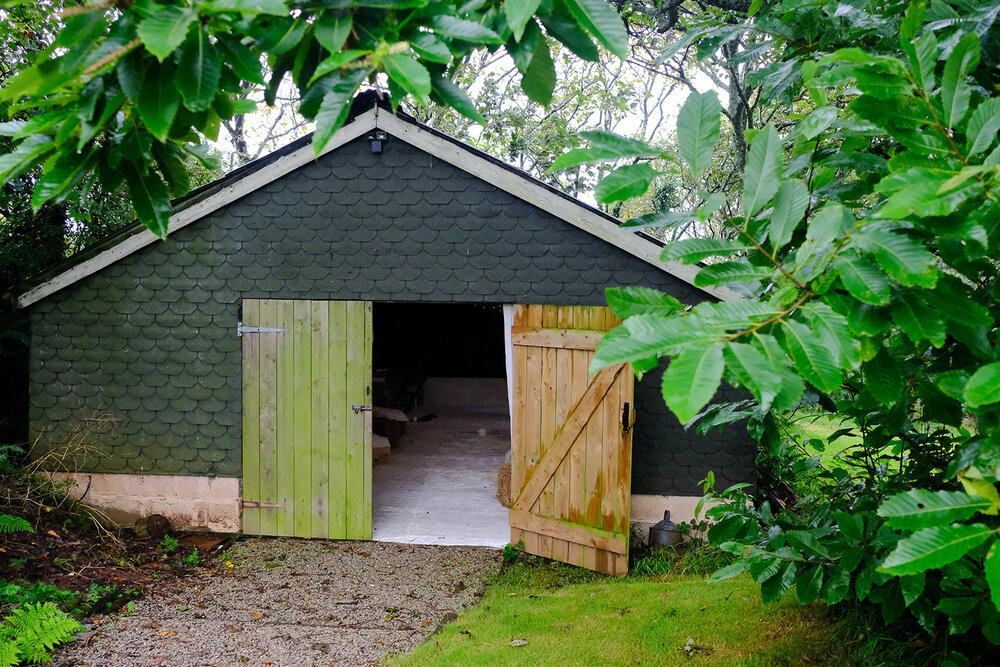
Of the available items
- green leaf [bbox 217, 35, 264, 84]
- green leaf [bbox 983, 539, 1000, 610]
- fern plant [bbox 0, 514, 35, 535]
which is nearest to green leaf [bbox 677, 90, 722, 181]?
green leaf [bbox 983, 539, 1000, 610]

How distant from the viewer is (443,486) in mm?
7391

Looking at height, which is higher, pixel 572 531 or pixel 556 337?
pixel 556 337

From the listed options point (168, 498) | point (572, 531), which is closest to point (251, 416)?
point (168, 498)

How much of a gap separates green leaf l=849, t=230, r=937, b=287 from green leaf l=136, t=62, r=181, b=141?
1465 millimetres

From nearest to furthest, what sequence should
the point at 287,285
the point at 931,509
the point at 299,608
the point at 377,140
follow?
the point at 931,509 < the point at 299,608 < the point at 377,140 < the point at 287,285

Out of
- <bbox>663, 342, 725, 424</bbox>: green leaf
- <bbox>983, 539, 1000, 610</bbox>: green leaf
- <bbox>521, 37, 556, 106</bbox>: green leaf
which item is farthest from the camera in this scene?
<bbox>521, 37, 556, 106</bbox>: green leaf

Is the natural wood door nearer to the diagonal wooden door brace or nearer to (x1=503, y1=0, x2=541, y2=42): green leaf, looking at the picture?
the diagonal wooden door brace

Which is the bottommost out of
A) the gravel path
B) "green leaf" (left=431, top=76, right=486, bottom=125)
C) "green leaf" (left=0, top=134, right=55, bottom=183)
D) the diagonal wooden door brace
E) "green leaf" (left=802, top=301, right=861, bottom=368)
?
the gravel path

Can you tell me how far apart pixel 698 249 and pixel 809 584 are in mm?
1401

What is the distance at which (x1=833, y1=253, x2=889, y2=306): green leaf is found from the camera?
47.7 inches

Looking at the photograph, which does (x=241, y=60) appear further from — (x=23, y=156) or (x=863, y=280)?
(x=863, y=280)

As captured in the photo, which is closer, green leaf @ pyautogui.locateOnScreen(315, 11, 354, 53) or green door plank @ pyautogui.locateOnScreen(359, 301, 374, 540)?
green leaf @ pyautogui.locateOnScreen(315, 11, 354, 53)

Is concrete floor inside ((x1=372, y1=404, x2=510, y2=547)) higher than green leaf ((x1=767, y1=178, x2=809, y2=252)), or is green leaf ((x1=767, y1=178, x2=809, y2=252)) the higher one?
green leaf ((x1=767, y1=178, x2=809, y2=252))

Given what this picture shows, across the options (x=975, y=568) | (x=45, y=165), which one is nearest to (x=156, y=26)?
(x=45, y=165)
